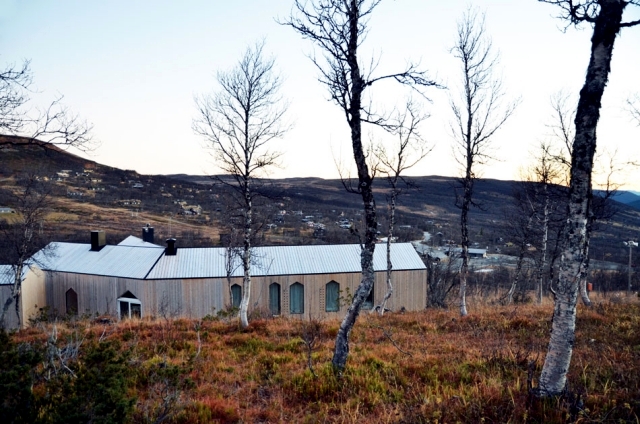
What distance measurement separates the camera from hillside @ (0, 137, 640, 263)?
199 feet

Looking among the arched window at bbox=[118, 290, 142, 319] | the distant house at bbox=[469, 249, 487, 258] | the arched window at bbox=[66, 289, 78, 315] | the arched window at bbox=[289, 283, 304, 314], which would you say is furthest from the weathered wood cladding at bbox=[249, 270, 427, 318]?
the distant house at bbox=[469, 249, 487, 258]

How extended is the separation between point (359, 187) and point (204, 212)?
287 feet

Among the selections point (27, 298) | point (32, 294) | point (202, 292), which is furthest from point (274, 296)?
point (32, 294)

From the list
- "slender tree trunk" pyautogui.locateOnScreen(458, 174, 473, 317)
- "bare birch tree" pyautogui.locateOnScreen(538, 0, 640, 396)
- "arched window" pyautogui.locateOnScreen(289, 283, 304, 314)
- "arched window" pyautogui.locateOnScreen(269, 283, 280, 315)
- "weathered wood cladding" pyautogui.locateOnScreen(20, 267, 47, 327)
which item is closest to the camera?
"bare birch tree" pyautogui.locateOnScreen(538, 0, 640, 396)

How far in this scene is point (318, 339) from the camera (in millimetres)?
9641

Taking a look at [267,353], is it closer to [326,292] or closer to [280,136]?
[280,136]

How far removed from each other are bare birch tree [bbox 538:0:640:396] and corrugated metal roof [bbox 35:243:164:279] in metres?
21.9

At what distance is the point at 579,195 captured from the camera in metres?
4.70

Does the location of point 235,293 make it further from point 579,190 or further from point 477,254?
point 477,254

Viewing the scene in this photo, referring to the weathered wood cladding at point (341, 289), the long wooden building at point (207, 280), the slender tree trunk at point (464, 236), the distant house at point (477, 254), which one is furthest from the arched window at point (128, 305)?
the distant house at point (477, 254)

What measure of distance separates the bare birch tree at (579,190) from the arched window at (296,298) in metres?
20.2

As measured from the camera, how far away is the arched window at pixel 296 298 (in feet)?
→ 79.8

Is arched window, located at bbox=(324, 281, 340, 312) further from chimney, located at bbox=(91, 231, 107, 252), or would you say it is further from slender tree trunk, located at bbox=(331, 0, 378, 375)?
slender tree trunk, located at bbox=(331, 0, 378, 375)

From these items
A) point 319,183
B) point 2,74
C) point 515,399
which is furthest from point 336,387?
point 319,183
